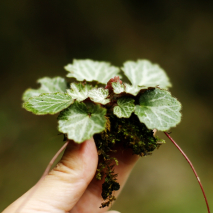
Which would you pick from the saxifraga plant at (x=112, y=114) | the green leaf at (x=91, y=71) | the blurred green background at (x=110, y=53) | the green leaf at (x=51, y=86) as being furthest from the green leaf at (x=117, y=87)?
the blurred green background at (x=110, y=53)

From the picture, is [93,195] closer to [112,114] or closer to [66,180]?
[66,180]

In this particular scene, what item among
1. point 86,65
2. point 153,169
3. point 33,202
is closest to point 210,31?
point 153,169

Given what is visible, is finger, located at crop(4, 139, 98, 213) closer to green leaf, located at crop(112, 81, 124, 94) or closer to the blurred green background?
green leaf, located at crop(112, 81, 124, 94)

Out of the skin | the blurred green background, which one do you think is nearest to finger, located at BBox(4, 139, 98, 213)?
the skin

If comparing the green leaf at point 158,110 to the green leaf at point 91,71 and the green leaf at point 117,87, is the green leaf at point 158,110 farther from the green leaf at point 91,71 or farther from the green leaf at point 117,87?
the green leaf at point 91,71

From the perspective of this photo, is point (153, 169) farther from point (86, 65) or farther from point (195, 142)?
point (86, 65)

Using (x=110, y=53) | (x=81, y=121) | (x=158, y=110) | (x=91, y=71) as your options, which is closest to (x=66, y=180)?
(x=81, y=121)
